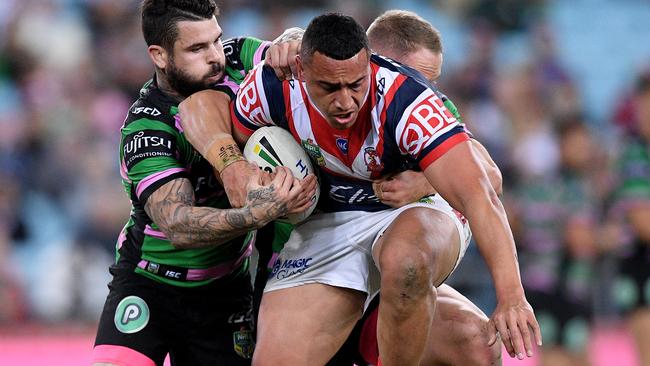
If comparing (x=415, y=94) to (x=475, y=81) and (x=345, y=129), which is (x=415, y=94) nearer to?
(x=345, y=129)

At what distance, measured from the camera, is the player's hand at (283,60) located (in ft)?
14.2

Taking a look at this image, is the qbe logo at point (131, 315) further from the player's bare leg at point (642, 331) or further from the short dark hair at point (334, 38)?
the player's bare leg at point (642, 331)

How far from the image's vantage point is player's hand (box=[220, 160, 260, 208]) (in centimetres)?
423

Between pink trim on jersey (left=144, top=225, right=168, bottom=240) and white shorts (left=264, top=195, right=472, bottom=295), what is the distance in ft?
1.72

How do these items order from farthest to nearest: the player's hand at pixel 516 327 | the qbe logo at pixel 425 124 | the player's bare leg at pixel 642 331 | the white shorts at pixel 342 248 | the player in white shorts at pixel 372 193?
the player's bare leg at pixel 642 331
the white shorts at pixel 342 248
the qbe logo at pixel 425 124
the player in white shorts at pixel 372 193
the player's hand at pixel 516 327

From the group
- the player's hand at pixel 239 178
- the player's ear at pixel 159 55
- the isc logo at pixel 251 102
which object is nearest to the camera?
the player's hand at pixel 239 178

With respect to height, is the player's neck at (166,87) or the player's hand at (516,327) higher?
the player's neck at (166,87)

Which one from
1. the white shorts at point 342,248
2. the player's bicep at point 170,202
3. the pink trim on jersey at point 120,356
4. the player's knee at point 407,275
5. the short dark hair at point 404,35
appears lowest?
the pink trim on jersey at point 120,356

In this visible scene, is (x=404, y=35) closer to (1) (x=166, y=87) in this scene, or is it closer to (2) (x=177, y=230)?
(1) (x=166, y=87)

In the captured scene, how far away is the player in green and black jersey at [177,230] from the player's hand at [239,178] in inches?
1.9

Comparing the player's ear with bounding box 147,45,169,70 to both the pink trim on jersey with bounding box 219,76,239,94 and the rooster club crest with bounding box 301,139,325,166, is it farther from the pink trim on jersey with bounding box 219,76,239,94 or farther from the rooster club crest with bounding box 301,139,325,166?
the rooster club crest with bounding box 301,139,325,166

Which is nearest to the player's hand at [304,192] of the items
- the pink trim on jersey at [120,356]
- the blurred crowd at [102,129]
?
the pink trim on jersey at [120,356]

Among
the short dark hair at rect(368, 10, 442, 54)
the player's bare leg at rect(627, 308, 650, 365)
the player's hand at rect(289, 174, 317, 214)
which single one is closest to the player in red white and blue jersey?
the player's hand at rect(289, 174, 317, 214)

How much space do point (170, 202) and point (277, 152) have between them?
20.2 inches
